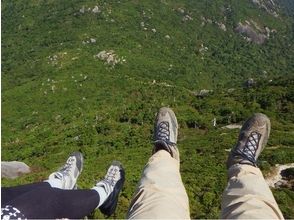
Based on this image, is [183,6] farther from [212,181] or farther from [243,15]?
[212,181]

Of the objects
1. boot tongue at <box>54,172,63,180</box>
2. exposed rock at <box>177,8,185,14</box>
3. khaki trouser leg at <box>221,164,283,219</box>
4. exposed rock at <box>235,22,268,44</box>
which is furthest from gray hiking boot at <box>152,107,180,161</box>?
exposed rock at <box>235,22,268,44</box>

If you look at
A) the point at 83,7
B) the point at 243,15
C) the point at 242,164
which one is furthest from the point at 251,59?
the point at 242,164

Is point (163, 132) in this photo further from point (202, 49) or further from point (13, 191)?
point (202, 49)

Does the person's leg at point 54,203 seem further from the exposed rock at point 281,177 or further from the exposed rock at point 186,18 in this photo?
the exposed rock at point 186,18

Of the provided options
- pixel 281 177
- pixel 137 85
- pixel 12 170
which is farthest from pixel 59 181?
pixel 137 85

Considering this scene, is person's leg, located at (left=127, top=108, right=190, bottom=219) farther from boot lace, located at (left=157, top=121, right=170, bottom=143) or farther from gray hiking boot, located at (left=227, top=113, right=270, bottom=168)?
gray hiking boot, located at (left=227, top=113, right=270, bottom=168)
